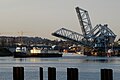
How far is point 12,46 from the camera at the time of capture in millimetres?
157625

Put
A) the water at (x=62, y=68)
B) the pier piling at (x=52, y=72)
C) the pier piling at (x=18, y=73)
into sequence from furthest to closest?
the water at (x=62, y=68), the pier piling at (x=18, y=73), the pier piling at (x=52, y=72)

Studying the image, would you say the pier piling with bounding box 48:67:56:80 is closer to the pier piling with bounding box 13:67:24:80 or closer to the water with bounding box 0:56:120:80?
the pier piling with bounding box 13:67:24:80

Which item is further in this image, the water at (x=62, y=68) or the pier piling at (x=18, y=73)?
the water at (x=62, y=68)

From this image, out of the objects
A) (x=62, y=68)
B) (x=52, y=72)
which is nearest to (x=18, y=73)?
(x=52, y=72)

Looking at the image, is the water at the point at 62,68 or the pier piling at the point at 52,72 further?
the water at the point at 62,68

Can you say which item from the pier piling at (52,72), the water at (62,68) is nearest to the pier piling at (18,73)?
the pier piling at (52,72)

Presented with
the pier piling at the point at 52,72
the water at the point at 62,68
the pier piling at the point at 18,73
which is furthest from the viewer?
the water at the point at 62,68

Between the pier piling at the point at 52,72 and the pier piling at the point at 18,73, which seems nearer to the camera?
the pier piling at the point at 52,72

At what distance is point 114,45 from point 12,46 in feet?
94.0

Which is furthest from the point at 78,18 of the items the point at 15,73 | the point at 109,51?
the point at 15,73

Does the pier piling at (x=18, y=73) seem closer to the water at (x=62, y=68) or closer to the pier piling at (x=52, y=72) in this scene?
the pier piling at (x=52, y=72)

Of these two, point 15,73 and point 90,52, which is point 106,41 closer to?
point 90,52

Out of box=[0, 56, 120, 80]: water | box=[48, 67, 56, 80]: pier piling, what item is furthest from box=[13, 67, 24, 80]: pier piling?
box=[0, 56, 120, 80]: water

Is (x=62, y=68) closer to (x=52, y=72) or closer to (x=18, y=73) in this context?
(x=18, y=73)
